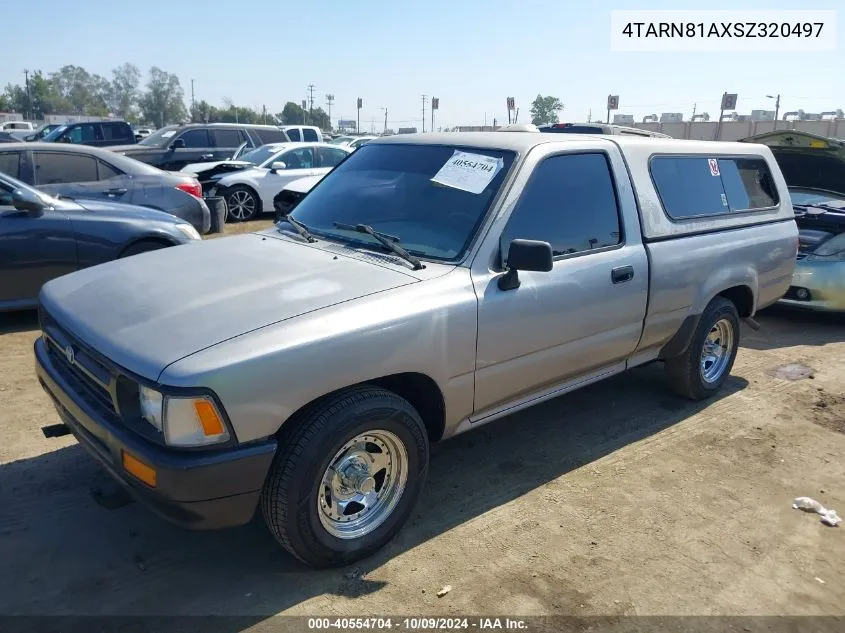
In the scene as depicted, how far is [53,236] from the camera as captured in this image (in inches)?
226

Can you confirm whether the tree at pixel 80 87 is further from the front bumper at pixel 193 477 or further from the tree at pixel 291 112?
the front bumper at pixel 193 477

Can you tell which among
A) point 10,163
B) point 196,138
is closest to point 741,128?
point 196,138

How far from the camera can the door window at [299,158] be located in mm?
13297

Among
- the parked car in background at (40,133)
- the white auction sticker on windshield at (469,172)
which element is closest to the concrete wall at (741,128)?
the parked car in background at (40,133)

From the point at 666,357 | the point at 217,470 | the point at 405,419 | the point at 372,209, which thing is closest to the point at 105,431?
the point at 217,470

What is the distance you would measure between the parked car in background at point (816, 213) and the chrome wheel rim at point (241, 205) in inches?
344

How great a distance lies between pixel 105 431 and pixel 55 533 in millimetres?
879

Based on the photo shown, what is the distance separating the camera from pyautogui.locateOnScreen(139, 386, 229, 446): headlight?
2.33 metres

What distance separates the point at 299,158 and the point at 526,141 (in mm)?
10519

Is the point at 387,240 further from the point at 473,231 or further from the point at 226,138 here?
the point at 226,138

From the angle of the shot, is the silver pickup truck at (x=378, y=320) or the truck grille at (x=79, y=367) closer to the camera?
the silver pickup truck at (x=378, y=320)

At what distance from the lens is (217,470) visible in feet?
7.80

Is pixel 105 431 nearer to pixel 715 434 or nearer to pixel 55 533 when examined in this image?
pixel 55 533

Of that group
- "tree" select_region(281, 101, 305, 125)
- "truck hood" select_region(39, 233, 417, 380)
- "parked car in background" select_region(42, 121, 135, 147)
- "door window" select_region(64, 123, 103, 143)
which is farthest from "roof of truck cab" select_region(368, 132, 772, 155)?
"tree" select_region(281, 101, 305, 125)
